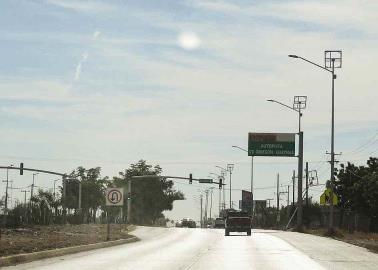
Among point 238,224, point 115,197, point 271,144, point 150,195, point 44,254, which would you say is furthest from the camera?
point 150,195

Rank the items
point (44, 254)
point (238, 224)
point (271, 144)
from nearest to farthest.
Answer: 1. point (44, 254)
2. point (238, 224)
3. point (271, 144)

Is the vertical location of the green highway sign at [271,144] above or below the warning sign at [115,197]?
above

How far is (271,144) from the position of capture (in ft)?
256

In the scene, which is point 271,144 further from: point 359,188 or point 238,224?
point 238,224

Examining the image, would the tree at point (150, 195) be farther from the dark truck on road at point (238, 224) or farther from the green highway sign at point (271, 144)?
the dark truck on road at point (238, 224)

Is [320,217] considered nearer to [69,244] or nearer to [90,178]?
[90,178]

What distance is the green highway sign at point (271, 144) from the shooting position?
77250mm

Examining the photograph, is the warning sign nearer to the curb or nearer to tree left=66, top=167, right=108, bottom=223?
the curb

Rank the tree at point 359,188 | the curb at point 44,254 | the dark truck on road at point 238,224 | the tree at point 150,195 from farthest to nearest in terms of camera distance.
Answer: the tree at point 150,195 < the tree at point 359,188 < the dark truck on road at point 238,224 < the curb at point 44,254

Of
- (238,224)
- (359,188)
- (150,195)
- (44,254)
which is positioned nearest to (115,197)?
(44,254)

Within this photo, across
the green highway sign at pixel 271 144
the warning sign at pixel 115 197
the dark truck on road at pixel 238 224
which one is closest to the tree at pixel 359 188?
the green highway sign at pixel 271 144

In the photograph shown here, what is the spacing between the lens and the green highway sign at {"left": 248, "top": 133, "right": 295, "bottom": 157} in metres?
77.2

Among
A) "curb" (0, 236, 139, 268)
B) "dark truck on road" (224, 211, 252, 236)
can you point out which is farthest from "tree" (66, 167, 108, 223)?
"curb" (0, 236, 139, 268)

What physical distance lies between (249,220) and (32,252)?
1359 inches
